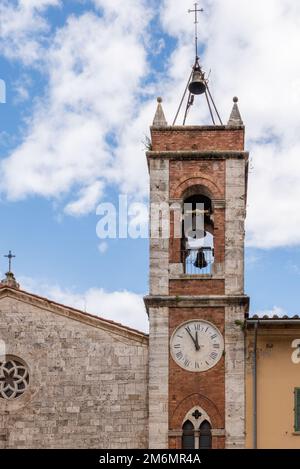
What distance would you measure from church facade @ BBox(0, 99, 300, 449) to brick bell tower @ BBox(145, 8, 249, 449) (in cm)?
2

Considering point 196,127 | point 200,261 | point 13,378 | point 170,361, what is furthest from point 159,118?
point 13,378

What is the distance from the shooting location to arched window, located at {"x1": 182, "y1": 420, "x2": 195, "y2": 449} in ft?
97.6

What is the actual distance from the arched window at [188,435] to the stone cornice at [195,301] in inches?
103

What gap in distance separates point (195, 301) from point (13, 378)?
4.34 metres

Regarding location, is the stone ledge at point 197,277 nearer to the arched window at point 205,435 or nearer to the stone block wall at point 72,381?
the stone block wall at point 72,381

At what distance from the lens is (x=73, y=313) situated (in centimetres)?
3086

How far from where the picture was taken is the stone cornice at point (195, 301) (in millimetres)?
30625

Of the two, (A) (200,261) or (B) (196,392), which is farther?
(A) (200,261)

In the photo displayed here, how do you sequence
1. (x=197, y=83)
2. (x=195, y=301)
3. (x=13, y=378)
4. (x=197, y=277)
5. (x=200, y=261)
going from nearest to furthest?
(x=13, y=378)
(x=195, y=301)
(x=197, y=277)
(x=200, y=261)
(x=197, y=83)

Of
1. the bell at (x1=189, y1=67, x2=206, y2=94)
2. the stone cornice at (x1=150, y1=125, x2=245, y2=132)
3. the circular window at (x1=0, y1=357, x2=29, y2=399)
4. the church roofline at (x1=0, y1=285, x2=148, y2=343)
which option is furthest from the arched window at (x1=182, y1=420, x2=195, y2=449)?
the bell at (x1=189, y1=67, x2=206, y2=94)

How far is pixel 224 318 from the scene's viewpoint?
3059 centimetres

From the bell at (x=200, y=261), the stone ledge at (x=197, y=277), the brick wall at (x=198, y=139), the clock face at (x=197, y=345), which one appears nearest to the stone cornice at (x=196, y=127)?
the brick wall at (x=198, y=139)

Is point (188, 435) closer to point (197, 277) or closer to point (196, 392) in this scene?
point (196, 392)
